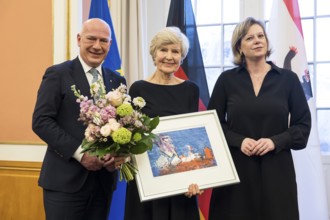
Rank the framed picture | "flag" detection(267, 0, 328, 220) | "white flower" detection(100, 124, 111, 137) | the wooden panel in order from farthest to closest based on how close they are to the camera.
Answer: the wooden panel → "flag" detection(267, 0, 328, 220) → the framed picture → "white flower" detection(100, 124, 111, 137)

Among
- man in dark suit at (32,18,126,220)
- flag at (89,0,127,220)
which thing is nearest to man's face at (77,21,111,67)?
man in dark suit at (32,18,126,220)

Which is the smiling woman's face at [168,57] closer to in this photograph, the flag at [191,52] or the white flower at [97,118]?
the white flower at [97,118]

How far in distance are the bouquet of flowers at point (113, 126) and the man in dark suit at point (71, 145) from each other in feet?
0.32

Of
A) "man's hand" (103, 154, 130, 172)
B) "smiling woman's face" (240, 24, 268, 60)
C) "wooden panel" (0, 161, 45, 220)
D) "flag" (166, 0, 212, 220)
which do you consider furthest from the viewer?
"wooden panel" (0, 161, 45, 220)

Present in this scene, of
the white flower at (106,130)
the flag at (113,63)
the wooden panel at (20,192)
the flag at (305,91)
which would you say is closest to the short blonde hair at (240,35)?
the flag at (305,91)

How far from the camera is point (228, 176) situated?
1751 millimetres

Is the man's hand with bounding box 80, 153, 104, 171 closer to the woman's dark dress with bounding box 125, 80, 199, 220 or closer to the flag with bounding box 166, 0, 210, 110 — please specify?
the woman's dark dress with bounding box 125, 80, 199, 220

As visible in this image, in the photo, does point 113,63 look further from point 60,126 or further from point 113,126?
point 113,126

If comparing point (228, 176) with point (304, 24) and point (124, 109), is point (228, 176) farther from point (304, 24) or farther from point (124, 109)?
point (304, 24)

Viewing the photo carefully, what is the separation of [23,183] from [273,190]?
211 centimetres

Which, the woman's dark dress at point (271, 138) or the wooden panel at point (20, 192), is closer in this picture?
the woman's dark dress at point (271, 138)

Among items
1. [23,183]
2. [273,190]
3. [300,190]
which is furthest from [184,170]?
[23,183]

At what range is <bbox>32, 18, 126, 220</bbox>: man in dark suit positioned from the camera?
1656 millimetres

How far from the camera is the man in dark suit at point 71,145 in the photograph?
1.66m
